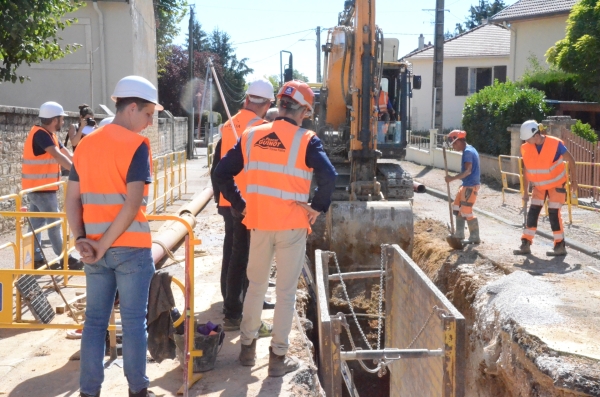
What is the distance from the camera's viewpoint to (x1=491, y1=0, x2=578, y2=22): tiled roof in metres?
27.5

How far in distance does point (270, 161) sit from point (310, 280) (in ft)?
11.8

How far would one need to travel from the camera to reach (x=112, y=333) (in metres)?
5.07

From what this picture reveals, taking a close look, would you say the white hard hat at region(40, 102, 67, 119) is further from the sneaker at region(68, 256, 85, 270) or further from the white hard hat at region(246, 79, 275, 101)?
the white hard hat at region(246, 79, 275, 101)

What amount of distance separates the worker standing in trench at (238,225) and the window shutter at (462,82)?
33.5 meters

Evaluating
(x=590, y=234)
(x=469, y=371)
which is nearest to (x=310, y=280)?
(x=469, y=371)

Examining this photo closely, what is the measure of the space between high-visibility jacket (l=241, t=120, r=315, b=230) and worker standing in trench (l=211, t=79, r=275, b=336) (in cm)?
77

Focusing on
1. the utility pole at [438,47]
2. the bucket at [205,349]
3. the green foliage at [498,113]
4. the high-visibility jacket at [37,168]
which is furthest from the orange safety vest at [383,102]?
the utility pole at [438,47]

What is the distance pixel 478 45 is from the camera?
37938 mm

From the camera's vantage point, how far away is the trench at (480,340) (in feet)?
17.1

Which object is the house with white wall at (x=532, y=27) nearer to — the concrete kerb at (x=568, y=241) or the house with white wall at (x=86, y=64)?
the concrete kerb at (x=568, y=241)

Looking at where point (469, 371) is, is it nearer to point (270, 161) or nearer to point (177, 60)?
point (270, 161)

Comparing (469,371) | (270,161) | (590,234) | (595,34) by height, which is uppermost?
(595,34)

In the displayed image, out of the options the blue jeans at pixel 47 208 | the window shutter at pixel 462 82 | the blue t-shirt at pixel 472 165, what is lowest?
the blue jeans at pixel 47 208

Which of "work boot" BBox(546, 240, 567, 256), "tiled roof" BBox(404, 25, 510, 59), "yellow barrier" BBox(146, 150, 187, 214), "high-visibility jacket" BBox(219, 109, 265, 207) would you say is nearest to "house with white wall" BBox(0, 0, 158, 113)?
"yellow barrier" BBox(146, 150, 187, 214)
